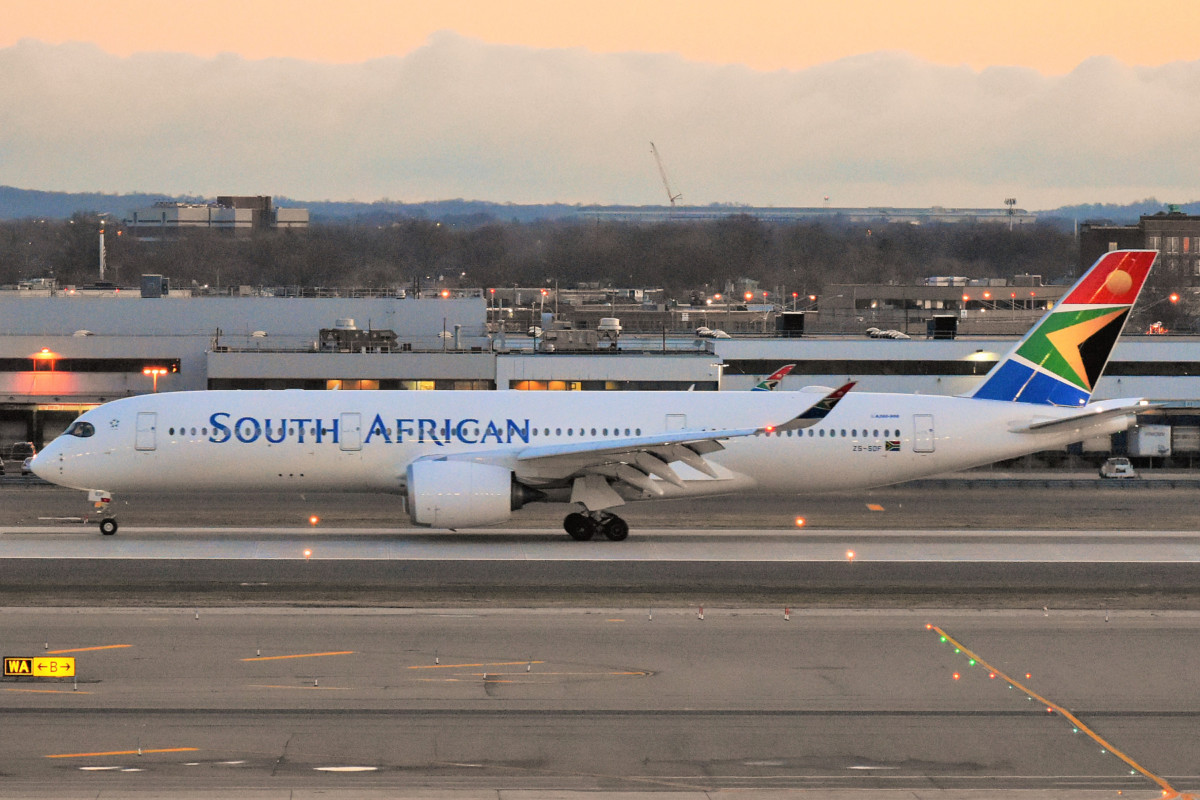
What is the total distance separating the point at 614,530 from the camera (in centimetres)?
3825

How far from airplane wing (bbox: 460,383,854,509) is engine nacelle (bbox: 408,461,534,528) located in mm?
1141

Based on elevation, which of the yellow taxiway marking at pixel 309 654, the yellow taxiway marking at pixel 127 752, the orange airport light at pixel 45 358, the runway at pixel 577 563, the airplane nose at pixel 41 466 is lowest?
the runway at pixel 577 563

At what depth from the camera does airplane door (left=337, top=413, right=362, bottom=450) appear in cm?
3819

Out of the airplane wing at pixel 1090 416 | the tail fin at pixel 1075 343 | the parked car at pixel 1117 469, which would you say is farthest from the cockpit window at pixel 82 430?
the parked car at pixel 1117 469

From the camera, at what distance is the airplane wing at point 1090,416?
39531mm

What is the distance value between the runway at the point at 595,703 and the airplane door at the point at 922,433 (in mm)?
12827

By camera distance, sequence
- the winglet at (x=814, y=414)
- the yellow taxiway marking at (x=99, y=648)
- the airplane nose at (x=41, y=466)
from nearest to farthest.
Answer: the yellow taxiway marking at (x=99, y=648) < the winglet at (x=814, y=414) < the airplane nose at (x=41, y=466)

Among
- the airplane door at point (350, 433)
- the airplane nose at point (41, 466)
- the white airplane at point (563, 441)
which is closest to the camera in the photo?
the white airplane at point (563, 441)

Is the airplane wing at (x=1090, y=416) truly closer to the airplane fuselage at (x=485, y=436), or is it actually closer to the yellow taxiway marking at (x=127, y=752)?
the airplane fuselage at (x=485, y=436)

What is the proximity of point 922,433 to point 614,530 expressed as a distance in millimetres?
9510

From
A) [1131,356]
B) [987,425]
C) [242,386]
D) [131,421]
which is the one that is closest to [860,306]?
[1131,356]

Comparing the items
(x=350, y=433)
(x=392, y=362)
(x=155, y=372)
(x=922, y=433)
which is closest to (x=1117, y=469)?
(x=922, y=433)

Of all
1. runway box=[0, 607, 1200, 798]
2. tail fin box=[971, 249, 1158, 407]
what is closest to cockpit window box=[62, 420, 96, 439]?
runway box=[0, 607, 1200, 798]

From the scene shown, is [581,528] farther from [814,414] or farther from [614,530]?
[814,414]
